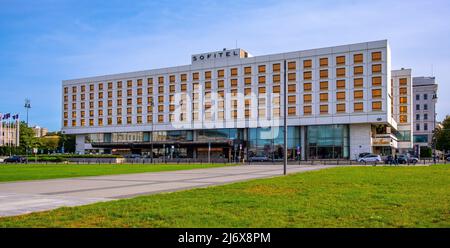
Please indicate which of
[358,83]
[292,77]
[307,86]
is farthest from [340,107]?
[292,77]

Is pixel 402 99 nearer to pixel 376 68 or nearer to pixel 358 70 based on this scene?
pixel 376 68

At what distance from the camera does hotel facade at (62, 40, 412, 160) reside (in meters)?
82.2

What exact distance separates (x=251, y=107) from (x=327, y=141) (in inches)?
661

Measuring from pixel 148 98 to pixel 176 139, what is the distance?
12279 mm

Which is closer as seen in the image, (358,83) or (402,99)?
(358,83)

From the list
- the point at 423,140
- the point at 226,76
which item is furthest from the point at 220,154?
the point at 423,140

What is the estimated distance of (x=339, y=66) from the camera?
3290 inches

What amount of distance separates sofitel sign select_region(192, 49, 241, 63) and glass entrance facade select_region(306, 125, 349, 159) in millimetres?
22440

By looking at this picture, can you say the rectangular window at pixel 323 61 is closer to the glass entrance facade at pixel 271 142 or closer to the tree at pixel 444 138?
the glass entrance facade at pixel 271 142

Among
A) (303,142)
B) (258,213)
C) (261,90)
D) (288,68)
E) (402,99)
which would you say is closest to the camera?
(258,213)

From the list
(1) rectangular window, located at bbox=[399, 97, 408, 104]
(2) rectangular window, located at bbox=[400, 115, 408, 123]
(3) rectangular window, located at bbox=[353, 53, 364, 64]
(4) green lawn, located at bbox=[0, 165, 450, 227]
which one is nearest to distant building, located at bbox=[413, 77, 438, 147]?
(2) rectangular window, located at bbox=[400, 115, 408, 123]

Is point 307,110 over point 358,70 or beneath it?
beneath

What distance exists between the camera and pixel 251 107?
90.9m

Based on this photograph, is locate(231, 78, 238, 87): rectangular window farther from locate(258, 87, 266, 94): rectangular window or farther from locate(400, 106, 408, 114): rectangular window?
locate(400, 106, 408, 114): rectangular window
